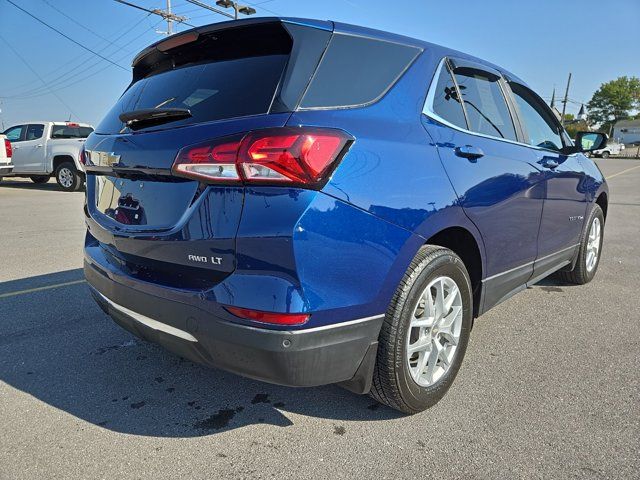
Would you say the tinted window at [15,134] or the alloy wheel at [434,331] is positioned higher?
the tinted window at [15,134]

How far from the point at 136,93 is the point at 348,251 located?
64.9 inches

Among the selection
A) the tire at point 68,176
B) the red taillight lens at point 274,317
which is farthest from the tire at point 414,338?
the tire at point 68,176

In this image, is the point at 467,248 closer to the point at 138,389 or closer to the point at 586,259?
the point at 138,389

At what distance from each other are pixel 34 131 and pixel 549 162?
14.7 m

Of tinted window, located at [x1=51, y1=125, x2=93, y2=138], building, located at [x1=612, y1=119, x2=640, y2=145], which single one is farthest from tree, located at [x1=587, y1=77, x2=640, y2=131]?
tinted window, located at [x1=51, y1=125, x2=93, y2=138]

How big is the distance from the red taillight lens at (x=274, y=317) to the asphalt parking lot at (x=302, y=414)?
70 centimetres

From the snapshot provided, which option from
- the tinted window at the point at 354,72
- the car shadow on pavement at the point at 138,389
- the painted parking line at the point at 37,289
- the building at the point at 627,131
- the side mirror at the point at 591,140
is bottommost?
the painted parking line at the point at 37,289

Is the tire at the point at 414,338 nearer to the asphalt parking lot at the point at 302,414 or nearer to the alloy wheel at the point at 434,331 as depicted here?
the alloy wheel at the point at 434,331

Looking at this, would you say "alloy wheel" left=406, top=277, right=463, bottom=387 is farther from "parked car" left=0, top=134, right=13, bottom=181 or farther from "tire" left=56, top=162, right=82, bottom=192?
"parked car" left=0, top=134, right=13, bottom=181

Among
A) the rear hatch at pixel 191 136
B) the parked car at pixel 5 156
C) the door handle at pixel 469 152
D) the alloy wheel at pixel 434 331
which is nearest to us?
the rear hatch at pixel 191 136

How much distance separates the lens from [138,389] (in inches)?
103

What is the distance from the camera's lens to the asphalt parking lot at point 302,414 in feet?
6.68

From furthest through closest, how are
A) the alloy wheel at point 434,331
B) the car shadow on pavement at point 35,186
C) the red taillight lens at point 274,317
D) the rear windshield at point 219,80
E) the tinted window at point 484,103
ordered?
the car shadow on pavement at point 35,186 → the tinted window at point 484,103 → the alloy wheel at point 434,331 → the rear windshield at point 219,80 → the red taillight lens at point 274,317

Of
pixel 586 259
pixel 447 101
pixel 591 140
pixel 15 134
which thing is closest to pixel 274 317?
pixel 447 101
